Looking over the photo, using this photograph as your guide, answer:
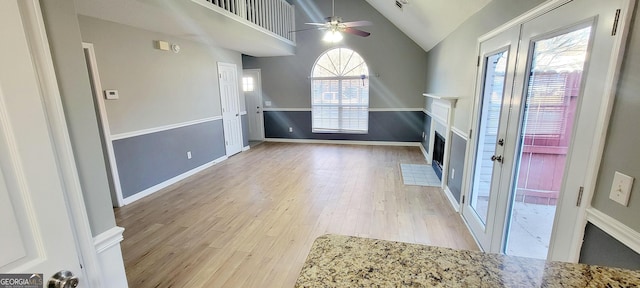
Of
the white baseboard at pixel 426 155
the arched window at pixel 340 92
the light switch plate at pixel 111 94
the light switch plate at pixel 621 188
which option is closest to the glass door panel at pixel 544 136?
the light switch plate at pixel 621 188

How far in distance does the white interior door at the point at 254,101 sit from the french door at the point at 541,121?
5.63 meters

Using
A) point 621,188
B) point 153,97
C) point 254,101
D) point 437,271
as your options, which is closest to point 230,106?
point 254,101

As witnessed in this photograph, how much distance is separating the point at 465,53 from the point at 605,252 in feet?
8.41

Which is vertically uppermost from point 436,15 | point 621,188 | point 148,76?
point 436,15

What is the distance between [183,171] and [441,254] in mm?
4499

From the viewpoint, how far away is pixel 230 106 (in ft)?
18.5

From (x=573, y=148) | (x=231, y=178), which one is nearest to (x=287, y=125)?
(x=231, y=178)

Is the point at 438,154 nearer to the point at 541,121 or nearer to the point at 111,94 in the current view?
the point at 541,121

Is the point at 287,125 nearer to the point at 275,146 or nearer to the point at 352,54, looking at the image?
the point at 275,146

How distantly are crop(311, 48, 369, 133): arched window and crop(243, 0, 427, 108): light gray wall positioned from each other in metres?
0.16

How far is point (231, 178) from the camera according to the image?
4.38 m

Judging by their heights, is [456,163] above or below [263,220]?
above

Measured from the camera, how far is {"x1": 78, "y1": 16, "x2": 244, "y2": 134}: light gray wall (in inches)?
124

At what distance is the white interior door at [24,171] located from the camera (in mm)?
697
